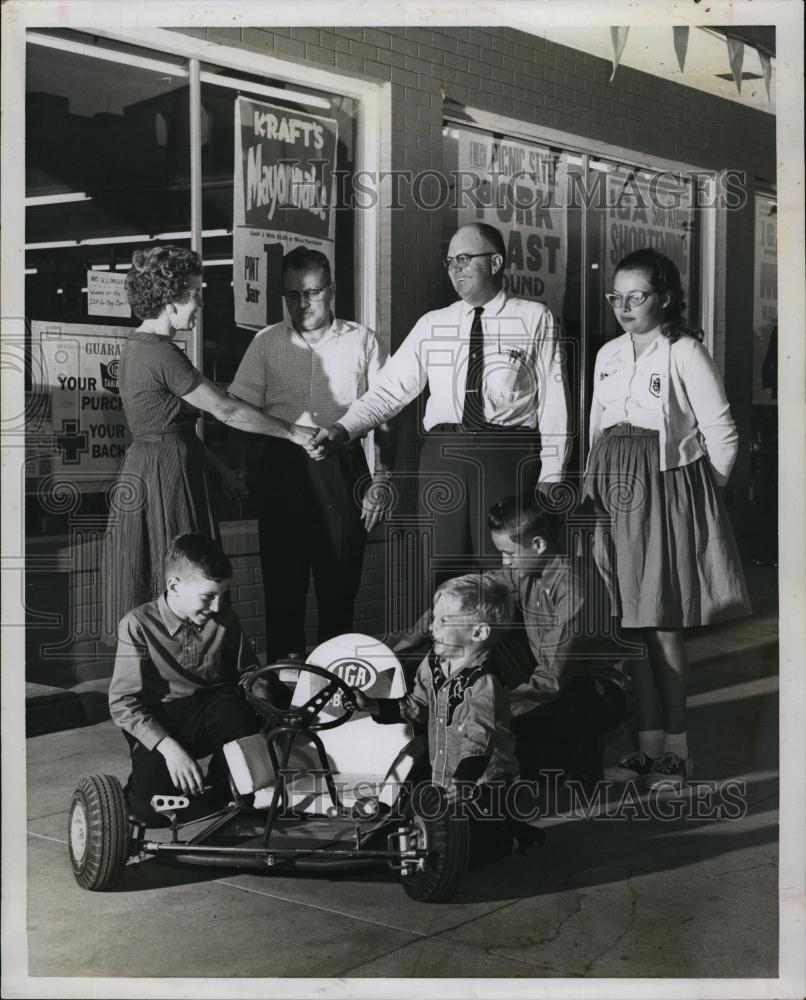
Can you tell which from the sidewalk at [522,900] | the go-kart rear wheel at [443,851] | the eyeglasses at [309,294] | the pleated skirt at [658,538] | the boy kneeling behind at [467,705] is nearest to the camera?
the sidewalk at [522,900]

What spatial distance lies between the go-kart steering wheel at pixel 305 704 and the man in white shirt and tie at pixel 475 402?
51cm

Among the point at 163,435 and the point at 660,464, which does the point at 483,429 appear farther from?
the point at 163,435

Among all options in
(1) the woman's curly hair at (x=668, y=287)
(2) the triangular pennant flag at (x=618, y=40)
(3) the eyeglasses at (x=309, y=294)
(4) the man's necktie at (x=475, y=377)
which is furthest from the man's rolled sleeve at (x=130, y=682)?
(2) the triangular pennant flag at (x=618, y=40)

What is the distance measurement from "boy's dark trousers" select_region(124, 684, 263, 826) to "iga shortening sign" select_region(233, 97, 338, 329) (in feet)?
4.40

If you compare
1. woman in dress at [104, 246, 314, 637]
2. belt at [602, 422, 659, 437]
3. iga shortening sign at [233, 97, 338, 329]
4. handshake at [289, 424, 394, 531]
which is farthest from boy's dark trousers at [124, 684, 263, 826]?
belt at [602, 422, 659, 437]

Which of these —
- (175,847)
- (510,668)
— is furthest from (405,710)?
(175,847)

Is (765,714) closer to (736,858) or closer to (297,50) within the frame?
(736,858)

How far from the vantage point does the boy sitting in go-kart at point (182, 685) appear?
15.6 ft

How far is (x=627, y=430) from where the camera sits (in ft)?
16.4

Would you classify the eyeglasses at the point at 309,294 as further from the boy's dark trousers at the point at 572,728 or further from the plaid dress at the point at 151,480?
the boy's dark trousers at the point at 572,728

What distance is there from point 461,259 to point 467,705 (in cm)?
157

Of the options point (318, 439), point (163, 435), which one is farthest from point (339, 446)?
point (163, 435)

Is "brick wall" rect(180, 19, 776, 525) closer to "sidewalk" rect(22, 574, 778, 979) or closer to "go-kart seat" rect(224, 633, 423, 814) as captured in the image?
"go-kart seat" rect(224, 633, 423, 814)

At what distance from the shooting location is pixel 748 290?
17.0ft
